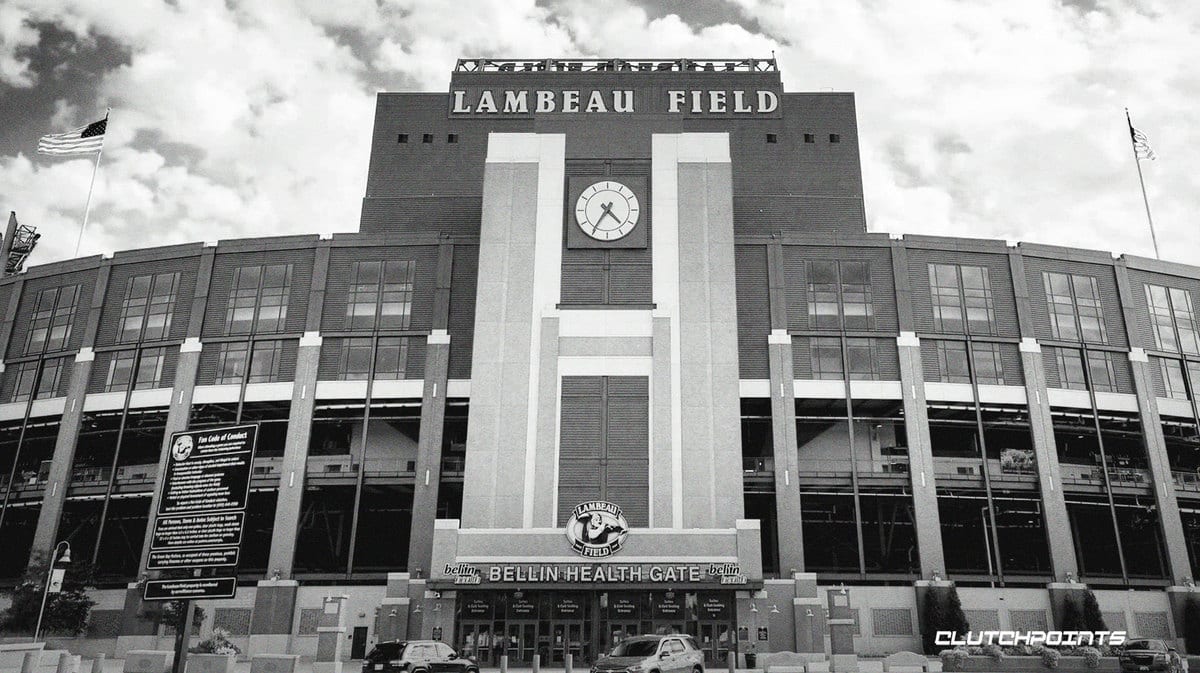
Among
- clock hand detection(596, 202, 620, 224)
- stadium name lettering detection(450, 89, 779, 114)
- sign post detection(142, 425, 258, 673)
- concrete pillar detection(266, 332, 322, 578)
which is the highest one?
stadium name lettering detection(450, 89, 779, 114)

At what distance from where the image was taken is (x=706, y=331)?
174 feet

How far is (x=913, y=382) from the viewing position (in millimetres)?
57125

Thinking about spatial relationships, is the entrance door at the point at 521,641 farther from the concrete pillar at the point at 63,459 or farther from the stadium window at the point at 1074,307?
the stadium window at the point at 1074,307

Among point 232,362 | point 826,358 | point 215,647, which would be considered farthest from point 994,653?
point 232,362

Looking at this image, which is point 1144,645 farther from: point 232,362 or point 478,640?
point 232,362

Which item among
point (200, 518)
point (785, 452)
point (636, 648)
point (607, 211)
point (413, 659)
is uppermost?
point (607, 211)

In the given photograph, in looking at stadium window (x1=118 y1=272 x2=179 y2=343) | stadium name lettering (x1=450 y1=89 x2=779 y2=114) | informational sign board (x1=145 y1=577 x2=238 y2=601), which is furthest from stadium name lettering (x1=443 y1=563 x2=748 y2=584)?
stadium name lettering (x1=450 y1=89 x2=779 y2=114)

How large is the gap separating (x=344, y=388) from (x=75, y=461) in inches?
915

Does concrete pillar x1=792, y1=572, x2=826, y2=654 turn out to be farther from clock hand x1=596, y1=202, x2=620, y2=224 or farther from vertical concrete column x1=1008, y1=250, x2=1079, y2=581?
clock hand x1=596, y1=202, x2=620, y2=224

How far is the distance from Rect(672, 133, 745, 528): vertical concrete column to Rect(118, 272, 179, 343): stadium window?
36420 millimetres

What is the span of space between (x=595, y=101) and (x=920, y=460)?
3899 cm

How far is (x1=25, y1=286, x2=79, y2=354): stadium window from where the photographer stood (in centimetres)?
6347

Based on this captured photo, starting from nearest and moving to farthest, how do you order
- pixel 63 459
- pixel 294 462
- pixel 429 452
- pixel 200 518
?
pixel 200 518 → pixel 429 452 → pixel 294 462 → pixel 63 459

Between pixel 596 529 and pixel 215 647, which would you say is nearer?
pixel 215 647
